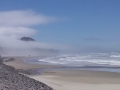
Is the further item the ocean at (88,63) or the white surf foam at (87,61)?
the white surf foam at (87,61)

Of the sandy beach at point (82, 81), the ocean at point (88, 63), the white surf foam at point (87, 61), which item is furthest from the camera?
the white surf foam at point (87, 61)

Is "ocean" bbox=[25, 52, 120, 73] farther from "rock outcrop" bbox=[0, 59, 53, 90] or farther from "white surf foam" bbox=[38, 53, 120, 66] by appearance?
"rock outcrop" bbox=[0, 59, 53, 90]

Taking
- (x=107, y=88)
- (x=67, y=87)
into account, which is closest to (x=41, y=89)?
(x=67, y=87)

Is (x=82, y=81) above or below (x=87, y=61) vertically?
below

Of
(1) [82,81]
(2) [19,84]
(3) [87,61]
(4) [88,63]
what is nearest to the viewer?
(2) [19,84]

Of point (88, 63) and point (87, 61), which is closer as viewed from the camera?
point (88, 63)

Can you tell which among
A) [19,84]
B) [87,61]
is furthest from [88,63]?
[19,84]

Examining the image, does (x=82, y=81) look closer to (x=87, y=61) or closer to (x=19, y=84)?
(x=19, y=84)

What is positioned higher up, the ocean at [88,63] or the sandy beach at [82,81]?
the ocean at [88,63]

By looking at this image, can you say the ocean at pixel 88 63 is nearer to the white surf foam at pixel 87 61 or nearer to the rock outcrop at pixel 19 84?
the white surf foam at pixel 87 61

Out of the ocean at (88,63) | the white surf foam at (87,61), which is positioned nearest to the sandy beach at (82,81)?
the ocean at (88,63)

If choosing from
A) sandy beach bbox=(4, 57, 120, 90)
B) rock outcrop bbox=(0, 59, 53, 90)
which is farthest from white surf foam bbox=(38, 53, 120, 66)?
rock outcrop bbox=(0, 59, 53, 90)

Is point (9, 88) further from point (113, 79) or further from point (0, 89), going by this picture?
point (113, 79)

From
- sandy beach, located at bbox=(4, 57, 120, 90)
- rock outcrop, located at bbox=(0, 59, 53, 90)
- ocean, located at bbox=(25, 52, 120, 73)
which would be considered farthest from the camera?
ocean, located at bbox=(25, 52, 120, 73)
